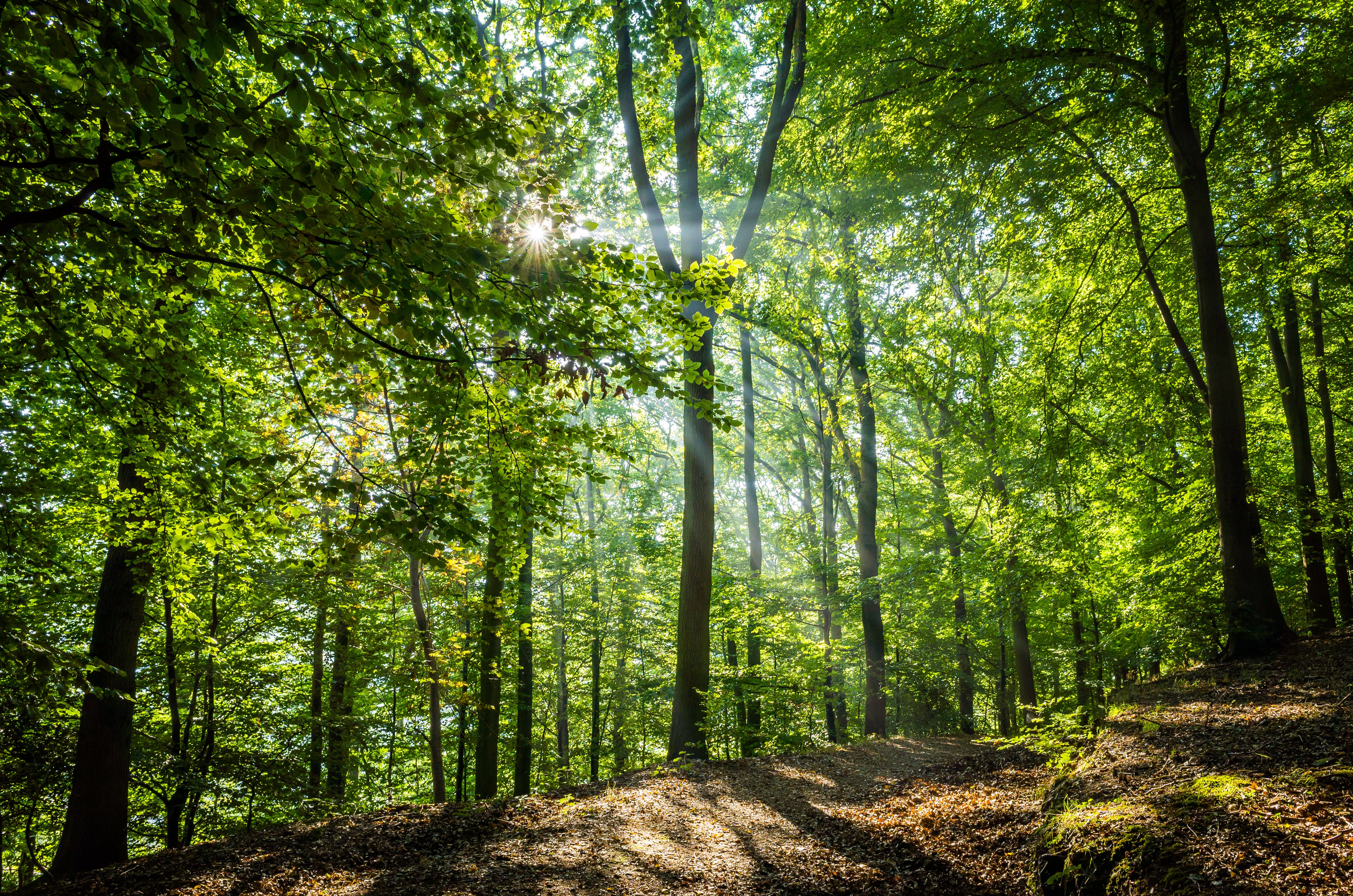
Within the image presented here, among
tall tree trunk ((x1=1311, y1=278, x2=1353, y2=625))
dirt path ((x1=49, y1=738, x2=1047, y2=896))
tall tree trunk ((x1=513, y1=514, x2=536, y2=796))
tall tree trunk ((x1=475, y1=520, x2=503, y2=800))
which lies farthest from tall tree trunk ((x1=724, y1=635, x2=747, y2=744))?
tall tree trunk ((x1=1311, y1=278, x2=1353, y2=625))

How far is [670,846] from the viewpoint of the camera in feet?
16.9

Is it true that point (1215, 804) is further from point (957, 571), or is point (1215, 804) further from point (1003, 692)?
point (1003, 692)

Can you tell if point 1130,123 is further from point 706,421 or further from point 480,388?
point 480,388

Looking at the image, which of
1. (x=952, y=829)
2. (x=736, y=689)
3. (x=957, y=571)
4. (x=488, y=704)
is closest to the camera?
(x=952, y=829)

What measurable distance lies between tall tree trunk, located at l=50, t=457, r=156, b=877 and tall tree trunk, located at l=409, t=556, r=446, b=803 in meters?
3.33

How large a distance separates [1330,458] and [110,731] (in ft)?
56.9

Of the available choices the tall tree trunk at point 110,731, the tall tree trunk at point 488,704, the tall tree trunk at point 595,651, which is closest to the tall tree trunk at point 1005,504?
the tall tree trunk at point 488,704

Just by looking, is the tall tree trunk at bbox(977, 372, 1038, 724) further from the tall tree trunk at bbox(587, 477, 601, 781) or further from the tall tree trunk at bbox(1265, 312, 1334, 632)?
the tall tree trunk at bbox(587, 477, 601, 781)

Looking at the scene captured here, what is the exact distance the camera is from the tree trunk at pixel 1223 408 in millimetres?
6914

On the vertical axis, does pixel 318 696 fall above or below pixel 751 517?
below

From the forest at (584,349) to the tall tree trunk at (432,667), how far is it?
88 millimetres

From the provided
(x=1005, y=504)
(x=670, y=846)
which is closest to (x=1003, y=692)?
(x=1005, y=504)

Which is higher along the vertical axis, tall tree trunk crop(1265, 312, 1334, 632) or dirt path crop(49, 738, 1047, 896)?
tall tree trunk crop(1265, 312, 1334, 632)

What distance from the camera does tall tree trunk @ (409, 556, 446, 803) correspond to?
977 cm
